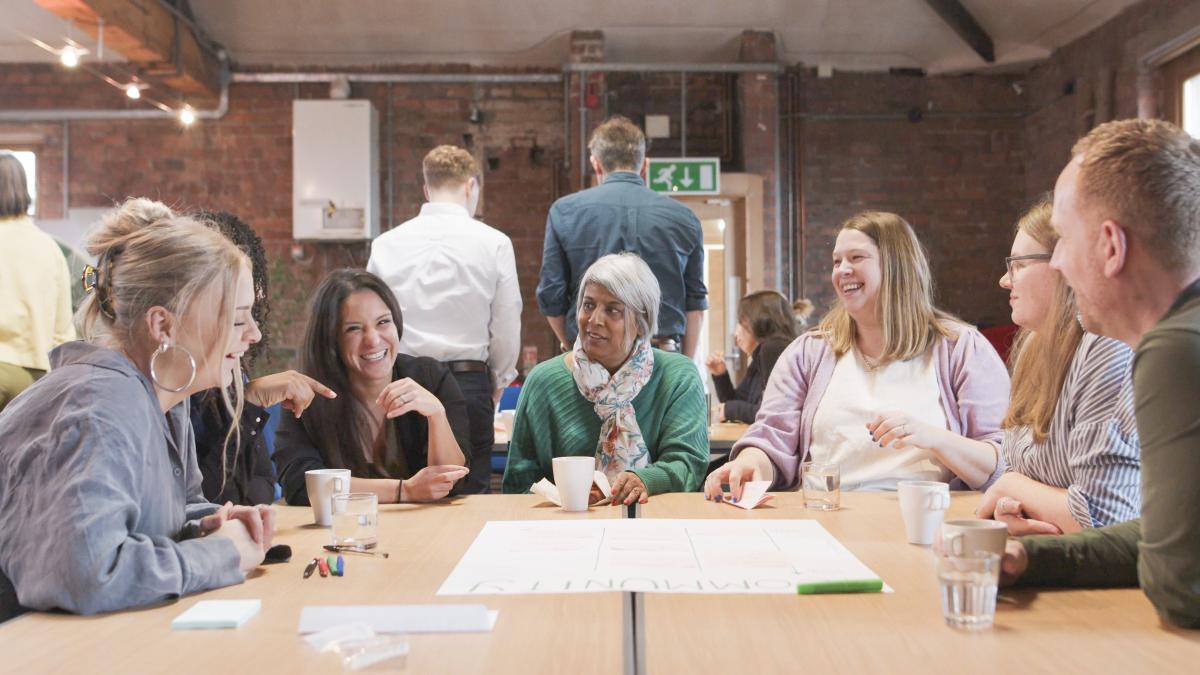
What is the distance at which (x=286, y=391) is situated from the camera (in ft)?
7.04

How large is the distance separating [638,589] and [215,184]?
709cm

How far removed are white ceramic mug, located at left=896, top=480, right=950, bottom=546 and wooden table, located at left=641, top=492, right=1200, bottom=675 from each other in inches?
7.6

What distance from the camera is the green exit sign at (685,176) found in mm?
6695

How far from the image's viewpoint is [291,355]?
24.8ft

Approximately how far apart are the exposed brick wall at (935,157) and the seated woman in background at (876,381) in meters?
5.13

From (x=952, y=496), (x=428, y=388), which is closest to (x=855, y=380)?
(x=952, y=496)

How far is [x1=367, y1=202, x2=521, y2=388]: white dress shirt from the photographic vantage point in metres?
3.61

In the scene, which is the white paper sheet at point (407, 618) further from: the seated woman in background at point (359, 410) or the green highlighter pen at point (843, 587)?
Result: the seated woman in background at point (359, 410)

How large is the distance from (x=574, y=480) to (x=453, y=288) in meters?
1.82

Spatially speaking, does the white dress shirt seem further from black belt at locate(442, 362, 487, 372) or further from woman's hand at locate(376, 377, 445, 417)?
woman's hand at locate(376, 377, 445, 417)

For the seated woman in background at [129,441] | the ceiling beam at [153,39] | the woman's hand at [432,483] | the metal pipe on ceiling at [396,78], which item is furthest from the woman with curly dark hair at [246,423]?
the metal pipe on ceiling at [396,78]

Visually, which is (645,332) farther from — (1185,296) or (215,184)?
(215,184)

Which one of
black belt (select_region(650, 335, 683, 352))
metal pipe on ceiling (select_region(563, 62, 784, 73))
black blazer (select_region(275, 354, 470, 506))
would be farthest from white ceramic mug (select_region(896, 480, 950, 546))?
metal pipe on ceiling (select_region(563, 62, 784, 73))

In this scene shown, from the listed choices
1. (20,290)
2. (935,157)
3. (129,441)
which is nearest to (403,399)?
(129,441)
